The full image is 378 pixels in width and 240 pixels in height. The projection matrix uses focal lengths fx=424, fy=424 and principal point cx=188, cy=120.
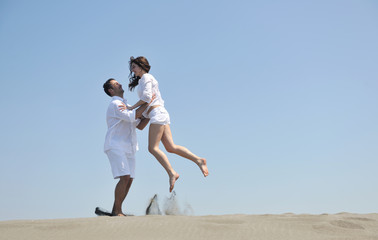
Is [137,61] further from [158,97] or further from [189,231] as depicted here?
[189,231]

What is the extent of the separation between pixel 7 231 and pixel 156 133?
8.87ft

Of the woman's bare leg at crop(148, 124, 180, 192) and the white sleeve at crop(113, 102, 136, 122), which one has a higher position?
the white sleeve at crop(113, 102, 136, 122)

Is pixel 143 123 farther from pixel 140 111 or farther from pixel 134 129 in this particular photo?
pixel 140 111

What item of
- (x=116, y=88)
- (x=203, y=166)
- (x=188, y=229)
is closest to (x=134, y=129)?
(x=116, y=88)

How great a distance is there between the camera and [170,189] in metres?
6.20

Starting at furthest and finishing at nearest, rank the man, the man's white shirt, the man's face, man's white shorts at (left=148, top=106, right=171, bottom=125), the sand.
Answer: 1. the man's face
2. man's white shorts at (left=148, top=106, right=171, bottom=125)
3. the man's white shirt
4. the man
5. the sand

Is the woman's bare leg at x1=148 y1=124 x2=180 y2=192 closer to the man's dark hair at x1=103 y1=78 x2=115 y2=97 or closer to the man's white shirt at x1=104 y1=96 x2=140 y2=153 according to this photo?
the man's white shirt at x1=104 y1=96 x2=140 y2=153

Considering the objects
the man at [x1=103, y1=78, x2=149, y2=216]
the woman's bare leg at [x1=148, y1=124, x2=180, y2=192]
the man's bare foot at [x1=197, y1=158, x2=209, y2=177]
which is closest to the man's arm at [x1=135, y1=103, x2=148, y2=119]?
the man at [x1=103, y1=78, x2=149, y2=216]

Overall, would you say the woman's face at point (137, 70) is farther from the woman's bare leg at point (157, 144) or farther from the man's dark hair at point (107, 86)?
the woman's bare leg at point (157, 144)

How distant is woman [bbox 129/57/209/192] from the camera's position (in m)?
6.30

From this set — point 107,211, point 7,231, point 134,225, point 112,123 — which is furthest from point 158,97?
point 7,231

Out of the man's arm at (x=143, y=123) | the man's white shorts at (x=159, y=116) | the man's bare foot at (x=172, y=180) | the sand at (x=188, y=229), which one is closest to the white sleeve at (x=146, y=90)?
the man's white shorts at (x=159, y=116)

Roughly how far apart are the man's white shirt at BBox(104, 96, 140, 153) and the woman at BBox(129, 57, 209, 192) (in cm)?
23

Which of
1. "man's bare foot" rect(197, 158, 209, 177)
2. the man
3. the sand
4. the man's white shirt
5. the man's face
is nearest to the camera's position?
the sand
